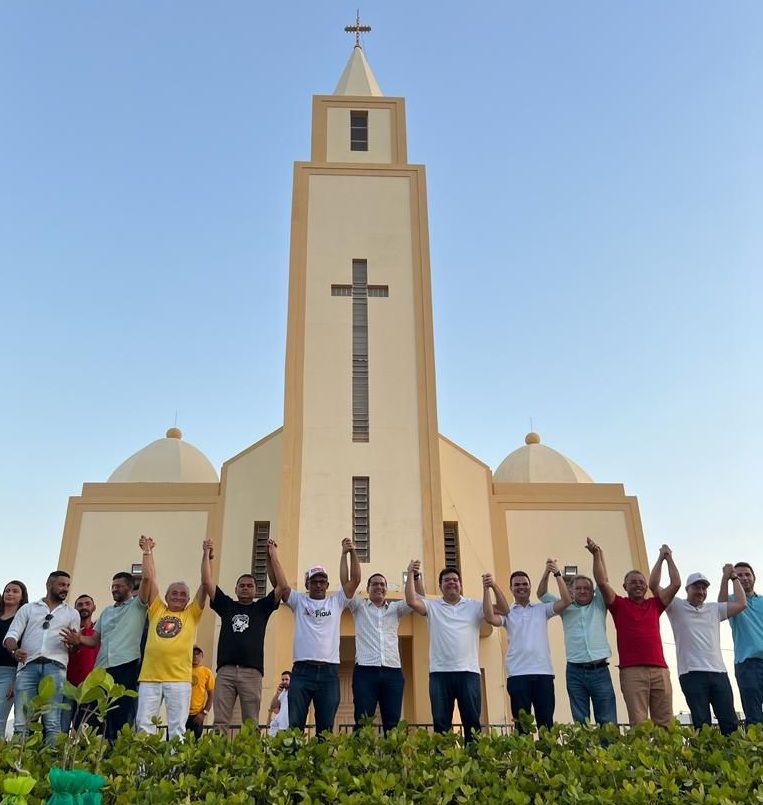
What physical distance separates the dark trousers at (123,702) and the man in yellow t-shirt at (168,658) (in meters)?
0.15

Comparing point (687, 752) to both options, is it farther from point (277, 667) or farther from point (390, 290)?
point (390, 290)

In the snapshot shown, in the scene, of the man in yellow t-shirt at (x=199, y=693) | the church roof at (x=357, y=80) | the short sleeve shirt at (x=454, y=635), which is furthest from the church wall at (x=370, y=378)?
the short sleeve shirt at (x=454, y=635)

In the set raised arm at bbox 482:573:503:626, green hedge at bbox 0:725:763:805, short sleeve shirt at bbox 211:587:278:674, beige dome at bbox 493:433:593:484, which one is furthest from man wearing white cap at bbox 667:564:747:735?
beige dome at bbox 493:433:593:484

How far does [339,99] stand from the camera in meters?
19.0

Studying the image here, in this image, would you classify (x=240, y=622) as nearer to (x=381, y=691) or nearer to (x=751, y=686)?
(x=381, y=691)

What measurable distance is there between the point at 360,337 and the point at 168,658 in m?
10.0

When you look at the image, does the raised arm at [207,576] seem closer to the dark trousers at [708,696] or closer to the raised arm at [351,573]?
the raised arm at [351,573]

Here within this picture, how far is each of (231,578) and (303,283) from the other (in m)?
6.18

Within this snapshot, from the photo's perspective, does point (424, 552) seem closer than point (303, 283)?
Yes

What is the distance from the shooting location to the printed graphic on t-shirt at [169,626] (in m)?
6.74

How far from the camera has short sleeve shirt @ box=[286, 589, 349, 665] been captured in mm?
6828

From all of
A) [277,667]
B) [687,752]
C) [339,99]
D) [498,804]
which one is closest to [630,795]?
[498,804]

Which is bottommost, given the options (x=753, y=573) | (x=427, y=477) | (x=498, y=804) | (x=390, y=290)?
(x=498, y=804)

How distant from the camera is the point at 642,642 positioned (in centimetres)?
716
